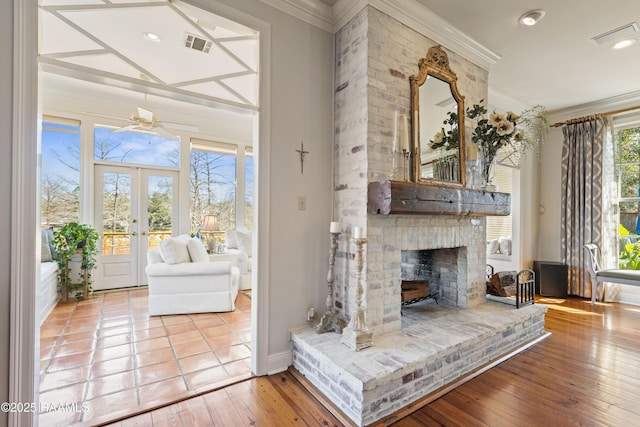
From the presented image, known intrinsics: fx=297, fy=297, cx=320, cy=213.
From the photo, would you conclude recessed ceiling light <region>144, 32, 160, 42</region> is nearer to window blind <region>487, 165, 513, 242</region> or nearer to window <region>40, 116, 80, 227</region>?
window <region>40, 116, 80, 227</region>

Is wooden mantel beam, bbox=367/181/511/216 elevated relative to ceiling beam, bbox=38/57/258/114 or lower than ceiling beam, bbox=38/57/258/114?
lower

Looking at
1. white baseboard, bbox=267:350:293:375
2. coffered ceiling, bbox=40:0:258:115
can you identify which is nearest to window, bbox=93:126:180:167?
coffered ceiling, bbox=40:0:258:115

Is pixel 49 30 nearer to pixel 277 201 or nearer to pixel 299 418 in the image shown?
pixel 277 201

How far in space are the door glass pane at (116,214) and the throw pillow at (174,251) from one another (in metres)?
1.72

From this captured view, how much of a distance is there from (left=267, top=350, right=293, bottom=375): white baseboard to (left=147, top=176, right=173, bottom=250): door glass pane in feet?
12.2

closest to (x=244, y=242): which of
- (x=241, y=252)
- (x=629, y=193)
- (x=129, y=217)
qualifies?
(x=241, y=252)

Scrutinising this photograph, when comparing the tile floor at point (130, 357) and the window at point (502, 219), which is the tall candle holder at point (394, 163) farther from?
the window at point (502, 219)

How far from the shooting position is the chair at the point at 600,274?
3.67 metres

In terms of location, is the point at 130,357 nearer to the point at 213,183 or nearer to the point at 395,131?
the point at 395,131

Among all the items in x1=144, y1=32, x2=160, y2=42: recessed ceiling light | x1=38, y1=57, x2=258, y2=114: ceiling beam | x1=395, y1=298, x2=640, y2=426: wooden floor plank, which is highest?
x1=144, y1=32, x2=160, y2=42: recessed ceiling light

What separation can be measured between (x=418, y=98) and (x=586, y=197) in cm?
370

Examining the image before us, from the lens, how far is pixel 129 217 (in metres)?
4.88

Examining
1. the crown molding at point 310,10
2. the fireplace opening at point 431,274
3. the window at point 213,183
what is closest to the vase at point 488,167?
the fireplace opening at point 431,274

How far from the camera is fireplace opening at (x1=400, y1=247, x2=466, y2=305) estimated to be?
300cm
